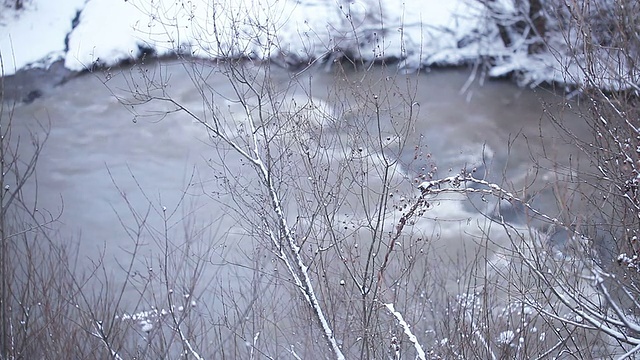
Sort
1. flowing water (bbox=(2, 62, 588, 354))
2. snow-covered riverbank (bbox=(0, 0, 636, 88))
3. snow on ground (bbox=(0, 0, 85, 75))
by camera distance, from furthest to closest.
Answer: snow on ground (bbox=(0, 0, 85, 75)) < snow-covered riverbank (bbox=(0, 0, 636, 88)) < flowing water (bbox=(2, 62, 588, 354))

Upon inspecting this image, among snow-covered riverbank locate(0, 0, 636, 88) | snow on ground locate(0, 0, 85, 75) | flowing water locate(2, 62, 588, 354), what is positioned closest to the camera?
flowing water locate(2, 62, 588, 354)

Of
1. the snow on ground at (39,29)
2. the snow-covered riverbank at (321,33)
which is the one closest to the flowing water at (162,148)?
the snow-covered riverbank at (321,33)

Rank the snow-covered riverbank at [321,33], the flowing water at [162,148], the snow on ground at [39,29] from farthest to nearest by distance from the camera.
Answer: the snow on ground at [39,29] < the snow-covered riverbank at [321,33] < the flowing water at [162,148]

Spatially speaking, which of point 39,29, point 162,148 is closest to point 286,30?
point 162,148

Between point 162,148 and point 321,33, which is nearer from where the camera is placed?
point 321,33

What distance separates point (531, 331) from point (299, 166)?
160 centimetres

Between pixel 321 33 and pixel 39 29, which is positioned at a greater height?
pixel 39 29

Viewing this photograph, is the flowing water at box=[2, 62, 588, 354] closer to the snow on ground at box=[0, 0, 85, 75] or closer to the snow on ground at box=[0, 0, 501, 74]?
the snow on ground at box=[0, 0, 501, 74]

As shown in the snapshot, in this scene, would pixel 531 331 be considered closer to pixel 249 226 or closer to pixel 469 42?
pixel 249 226

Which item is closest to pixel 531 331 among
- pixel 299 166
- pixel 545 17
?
pixel 299 166

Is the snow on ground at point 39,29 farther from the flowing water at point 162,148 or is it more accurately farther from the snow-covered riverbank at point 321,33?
the flowing water at point 162,148

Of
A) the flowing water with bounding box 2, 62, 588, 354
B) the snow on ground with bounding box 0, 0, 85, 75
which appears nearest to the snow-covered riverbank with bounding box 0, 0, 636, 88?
the snow on ground with bounding box 0, 0, 85, 75

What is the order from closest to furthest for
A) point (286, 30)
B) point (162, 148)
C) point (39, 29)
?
point (286, 30) → point (162, 148) → point (39, 29)

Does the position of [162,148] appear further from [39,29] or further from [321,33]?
[321,33]
